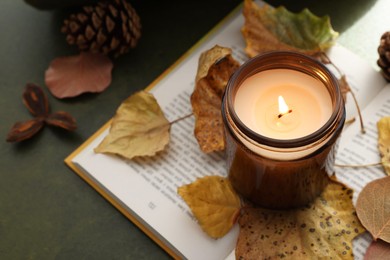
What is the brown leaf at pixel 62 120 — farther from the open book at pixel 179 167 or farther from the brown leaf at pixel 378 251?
the brown leaf at pixel 378 251

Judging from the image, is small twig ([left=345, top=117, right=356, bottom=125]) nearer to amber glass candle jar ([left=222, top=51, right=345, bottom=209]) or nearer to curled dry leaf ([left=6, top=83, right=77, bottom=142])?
amber glass candle jar ([left=222, top=51, right=345, bottom=209])

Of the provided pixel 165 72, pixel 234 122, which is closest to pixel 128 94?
pixel 165 72

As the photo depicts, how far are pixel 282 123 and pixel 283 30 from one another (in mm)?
205

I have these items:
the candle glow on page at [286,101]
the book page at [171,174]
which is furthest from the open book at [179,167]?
the candle glow on page at [286,101]

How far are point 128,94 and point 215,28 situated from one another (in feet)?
0.53

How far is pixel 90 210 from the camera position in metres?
0.75

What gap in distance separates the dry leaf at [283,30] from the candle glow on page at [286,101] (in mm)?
139

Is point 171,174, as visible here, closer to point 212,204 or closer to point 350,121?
point 212,204

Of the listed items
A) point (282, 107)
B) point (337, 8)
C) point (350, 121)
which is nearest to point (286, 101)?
point (282, 107)

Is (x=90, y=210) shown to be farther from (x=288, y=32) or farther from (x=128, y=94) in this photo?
(x=288, y=32)

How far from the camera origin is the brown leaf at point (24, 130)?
2.60 ft

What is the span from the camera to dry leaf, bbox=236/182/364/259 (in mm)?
659

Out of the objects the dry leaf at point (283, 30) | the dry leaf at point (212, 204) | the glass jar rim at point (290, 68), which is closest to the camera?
the glass jar rim at point (290, 68)

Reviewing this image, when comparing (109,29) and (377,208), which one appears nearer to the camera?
(377,208)
